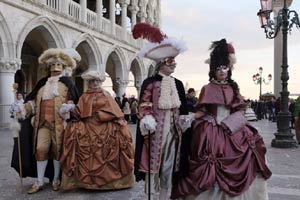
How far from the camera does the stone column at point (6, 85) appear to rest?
13453mm

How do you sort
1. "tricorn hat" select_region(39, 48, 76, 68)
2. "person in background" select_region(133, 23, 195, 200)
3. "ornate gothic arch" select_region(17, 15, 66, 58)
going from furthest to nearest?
"ornate gothic arch" select_region(17, 15, 66, 58) → "tricorn hat" select_region(39, 48, 76, 68) → "person in background" select_region(133, 23, 195, 200)

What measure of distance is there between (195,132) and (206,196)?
1.88ft

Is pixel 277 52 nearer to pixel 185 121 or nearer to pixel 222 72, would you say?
pixel 222 72

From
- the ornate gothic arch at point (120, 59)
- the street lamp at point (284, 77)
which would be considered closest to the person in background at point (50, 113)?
the street lamp at point (284, 77)

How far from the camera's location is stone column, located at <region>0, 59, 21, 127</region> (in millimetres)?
13453

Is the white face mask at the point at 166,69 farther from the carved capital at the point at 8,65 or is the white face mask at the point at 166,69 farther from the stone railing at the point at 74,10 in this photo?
the stone railing at the point at 74,10

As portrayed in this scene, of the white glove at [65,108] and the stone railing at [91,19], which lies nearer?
the white glove at [65,108]

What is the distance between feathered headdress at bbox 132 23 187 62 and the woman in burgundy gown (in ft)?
1.27

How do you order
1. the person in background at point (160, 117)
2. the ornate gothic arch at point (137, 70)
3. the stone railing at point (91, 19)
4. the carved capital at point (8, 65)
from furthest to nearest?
the ornate gothic arch at point (137, 70) < the stone railing at point (91, 19) < the carved capital at point (8, 65) < the person in background at point (160, 117)

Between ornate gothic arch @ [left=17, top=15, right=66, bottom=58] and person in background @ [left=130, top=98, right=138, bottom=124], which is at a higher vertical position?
ornate gothic arch @ [left=17, top=15, right=66, bottom=58]

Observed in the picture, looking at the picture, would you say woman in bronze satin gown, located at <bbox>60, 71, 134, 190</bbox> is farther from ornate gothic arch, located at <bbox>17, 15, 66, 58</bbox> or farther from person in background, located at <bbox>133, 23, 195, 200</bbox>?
ornate gothic arch, located at <bbox>17, 15, 66, 58</bbox>

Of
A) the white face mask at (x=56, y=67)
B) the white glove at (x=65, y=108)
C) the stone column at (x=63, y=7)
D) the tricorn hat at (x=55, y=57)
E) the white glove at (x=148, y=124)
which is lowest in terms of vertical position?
the white glove at (x=148, y=124)

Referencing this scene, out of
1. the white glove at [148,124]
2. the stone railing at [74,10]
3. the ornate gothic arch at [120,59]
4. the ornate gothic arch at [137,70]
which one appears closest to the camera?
the white glove at [148,124]

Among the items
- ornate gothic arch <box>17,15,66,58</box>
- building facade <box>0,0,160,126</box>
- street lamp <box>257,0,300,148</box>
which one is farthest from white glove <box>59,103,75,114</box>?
ornate gothic arch <box>17,15,66,58</box>
